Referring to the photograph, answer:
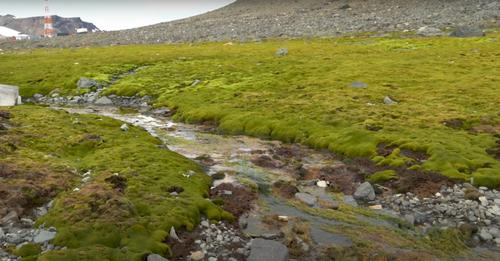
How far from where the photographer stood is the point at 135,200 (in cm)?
1741

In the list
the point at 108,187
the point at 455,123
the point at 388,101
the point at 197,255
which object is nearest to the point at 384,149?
the point at 455,123

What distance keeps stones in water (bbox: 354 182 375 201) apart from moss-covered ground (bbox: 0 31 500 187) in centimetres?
364

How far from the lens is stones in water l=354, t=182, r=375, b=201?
20109 millimetres

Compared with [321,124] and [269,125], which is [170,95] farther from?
[321,124]

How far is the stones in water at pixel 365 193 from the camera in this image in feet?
66.0

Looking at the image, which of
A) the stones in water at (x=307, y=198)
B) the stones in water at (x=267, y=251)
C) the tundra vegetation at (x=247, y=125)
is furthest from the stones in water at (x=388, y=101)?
the stones in water at (x=267, y=251)

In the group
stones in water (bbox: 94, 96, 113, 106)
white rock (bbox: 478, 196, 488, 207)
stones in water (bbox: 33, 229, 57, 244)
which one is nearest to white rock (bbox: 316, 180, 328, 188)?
white rock (bbox: 478, 196, 488, 207)

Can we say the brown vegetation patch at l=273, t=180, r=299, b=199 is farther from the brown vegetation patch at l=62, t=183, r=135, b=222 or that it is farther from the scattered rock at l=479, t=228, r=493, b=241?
the scattered rock at l=479, t=228, r=493, b=241

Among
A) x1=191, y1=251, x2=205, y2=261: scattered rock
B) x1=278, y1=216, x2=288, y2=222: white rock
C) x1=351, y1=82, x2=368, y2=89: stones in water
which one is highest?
x1=351, y1=82, x2=368, y2=89: stones in water

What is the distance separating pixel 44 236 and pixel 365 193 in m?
13.0

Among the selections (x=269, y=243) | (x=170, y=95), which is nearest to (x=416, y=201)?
(x=269, y=243)

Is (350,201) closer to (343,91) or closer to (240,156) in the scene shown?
(240,156)

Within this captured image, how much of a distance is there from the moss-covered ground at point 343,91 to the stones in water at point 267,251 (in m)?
10.6

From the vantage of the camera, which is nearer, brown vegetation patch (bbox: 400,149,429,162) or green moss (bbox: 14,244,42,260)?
green moss (bbox: 14,244,42,260)
